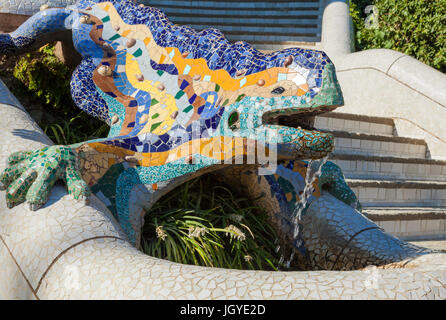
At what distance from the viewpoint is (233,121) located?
2.66 metres

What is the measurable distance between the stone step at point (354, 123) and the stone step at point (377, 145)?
29 centimetres

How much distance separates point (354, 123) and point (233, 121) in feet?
11.8

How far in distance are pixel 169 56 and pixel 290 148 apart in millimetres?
1218

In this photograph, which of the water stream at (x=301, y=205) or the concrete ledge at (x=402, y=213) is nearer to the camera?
the water stream at (x=301, y=205)

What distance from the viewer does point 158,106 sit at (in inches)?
123

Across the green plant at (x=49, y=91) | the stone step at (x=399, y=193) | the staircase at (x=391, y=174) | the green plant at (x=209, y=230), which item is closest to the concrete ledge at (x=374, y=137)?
the staircase at (x=391, y=174)

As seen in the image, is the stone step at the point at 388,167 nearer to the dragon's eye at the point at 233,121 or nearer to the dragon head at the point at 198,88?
the dragon head at the point at 198,88

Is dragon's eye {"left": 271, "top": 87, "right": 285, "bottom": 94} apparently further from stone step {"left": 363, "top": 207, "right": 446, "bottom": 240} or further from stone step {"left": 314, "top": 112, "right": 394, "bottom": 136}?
stone step {"left": 314, "top": 112, "right": 394, "bottom": 136}

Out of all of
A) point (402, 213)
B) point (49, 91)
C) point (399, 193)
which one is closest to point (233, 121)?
point (49, 91)

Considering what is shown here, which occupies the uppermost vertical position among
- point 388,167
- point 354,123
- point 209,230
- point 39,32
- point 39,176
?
point 39,32

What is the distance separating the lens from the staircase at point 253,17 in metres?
9.12

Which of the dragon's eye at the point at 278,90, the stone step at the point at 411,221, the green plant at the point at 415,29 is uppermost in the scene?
the green plant at the point at 415,29

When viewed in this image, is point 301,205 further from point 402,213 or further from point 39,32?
point 39,32
